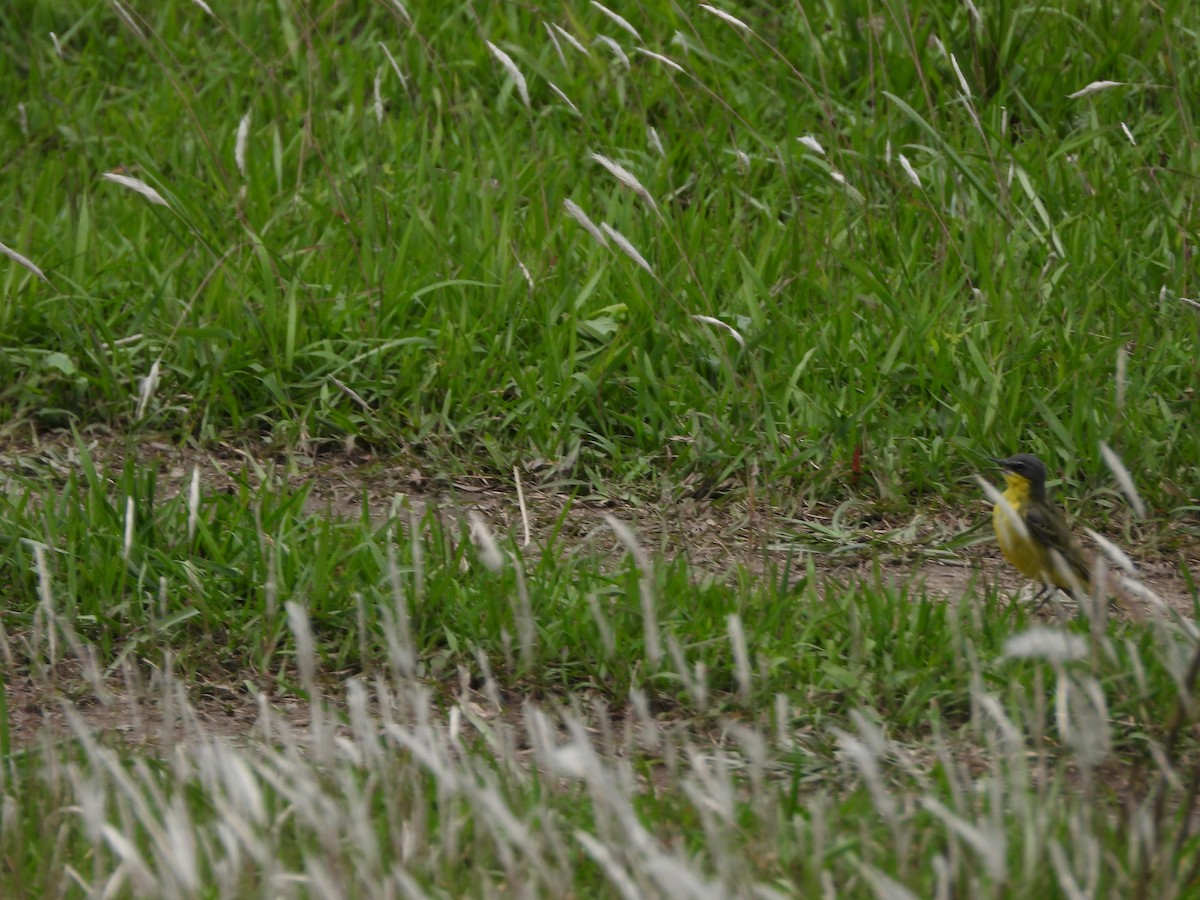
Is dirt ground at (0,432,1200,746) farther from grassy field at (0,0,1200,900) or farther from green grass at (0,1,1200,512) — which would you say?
green grass at (0,1,1200,512)

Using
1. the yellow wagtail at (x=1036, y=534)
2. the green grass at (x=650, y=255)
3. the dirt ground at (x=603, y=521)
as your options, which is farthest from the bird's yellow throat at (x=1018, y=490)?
the green grass at (x=650, y=255)

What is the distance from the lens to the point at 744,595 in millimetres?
3961

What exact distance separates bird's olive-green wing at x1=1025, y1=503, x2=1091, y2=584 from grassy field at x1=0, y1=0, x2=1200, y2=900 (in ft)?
0.50

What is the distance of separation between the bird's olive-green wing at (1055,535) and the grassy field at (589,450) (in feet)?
0.50

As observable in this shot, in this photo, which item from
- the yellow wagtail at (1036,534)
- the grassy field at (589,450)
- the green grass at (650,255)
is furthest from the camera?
the green grass at (650,255)

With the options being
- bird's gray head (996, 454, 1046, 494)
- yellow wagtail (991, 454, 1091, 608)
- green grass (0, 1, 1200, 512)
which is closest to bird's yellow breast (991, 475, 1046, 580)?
yellow wagtail (991, 454, 1091, 608)

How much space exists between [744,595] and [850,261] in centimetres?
183

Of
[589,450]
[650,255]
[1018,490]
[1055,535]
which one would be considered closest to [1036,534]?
[1055,535]

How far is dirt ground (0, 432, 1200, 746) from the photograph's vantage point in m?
4.34

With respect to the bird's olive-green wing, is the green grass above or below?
above

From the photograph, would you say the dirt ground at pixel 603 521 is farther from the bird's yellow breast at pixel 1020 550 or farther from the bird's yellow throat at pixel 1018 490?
the bird's yellow throat at pixel 1018 490

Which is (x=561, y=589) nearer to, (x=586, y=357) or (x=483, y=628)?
(x=483, y=628)

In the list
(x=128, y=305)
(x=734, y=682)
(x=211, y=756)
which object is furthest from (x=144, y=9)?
(x=211, y=756)

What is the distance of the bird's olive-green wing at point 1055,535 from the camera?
4.01m
